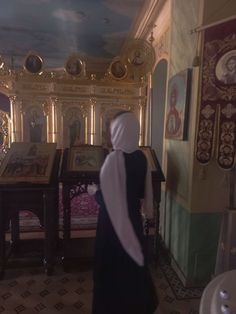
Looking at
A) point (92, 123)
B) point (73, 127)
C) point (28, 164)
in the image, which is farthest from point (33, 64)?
point (28, 164)

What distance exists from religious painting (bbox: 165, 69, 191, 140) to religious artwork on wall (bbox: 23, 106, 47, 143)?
4.49 meters

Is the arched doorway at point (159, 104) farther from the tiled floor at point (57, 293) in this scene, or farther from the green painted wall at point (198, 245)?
the tiled floor at point (57, 293)

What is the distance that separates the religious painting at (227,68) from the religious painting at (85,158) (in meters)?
1.39

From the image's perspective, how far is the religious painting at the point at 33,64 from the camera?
634cm

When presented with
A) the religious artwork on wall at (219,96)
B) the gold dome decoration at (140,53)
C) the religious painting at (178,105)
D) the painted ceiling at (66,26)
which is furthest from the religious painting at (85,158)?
the painted ceiling at (66,26)

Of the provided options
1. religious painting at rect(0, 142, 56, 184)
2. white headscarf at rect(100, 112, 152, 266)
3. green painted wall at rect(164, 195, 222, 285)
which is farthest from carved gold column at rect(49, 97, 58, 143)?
white headscarf at rect(100, 112, 152, 266)

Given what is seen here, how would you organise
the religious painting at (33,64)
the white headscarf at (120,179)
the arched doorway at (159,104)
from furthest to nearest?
1. the religious painting at (33,64)
2. the arched doorway at (159,104)
3. the white headscarf at (120,179)

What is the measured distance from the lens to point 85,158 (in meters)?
2.91

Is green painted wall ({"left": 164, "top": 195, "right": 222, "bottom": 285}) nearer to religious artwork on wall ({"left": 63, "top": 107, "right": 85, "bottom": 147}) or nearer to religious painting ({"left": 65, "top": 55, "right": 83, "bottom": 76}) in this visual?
religious artwork on wall ({"left": 63, "top": 107, "right": 85, "bottom": 147})

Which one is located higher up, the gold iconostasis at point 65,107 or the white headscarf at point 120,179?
the gold iconostasis at point 65,107

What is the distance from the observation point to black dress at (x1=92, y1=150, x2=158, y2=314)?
194 cm

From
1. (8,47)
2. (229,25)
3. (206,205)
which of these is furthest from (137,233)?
(8,47)

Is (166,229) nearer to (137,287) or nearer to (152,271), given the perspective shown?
(152,271)

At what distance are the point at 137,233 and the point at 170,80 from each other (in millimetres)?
1759
